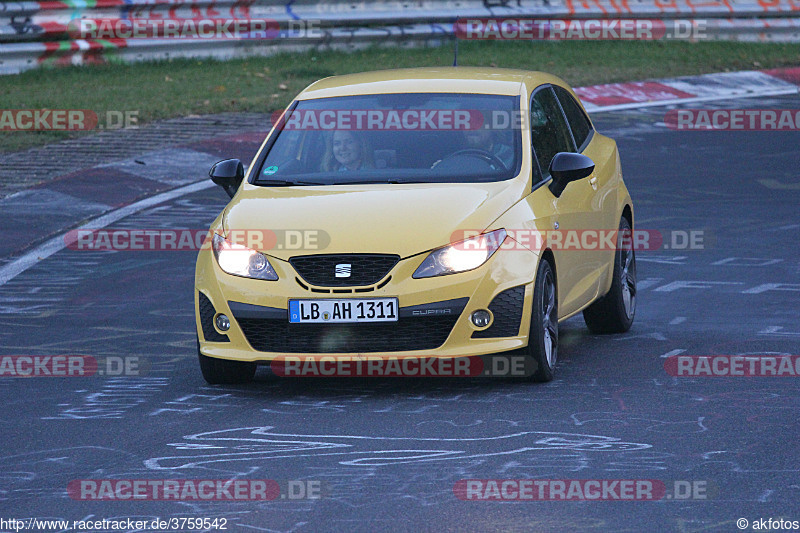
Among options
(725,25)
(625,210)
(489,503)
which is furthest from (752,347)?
(725,25)

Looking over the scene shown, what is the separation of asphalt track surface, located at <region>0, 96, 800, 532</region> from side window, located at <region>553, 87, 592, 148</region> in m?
1.23

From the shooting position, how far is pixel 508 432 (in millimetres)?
6473

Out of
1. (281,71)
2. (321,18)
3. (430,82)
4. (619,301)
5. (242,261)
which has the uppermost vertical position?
(430,82)

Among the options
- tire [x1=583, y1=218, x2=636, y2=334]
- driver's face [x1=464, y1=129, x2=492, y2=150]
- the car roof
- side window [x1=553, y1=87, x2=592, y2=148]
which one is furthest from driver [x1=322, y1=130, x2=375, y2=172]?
tire [x1=583, y1=218, x2=636, y2=334]

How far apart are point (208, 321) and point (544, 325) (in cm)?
169

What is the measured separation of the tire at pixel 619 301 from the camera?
9016 millimetres

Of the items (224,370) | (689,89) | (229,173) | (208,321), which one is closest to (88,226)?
(229,173)

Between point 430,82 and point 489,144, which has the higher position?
point 430,82

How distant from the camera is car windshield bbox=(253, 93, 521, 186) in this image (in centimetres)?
807

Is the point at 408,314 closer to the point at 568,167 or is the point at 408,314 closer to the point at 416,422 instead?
the point at 416,422

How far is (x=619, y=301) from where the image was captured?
905 cm

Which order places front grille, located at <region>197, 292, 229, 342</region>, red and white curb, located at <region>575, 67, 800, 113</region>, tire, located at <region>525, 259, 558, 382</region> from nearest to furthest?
tire, located at <region>525, 259, 558, 382</region> < front grille, located at <region>197, 292, 229, 342</region> < red and white curb, located at <region>575, 67, 800, 113</region>

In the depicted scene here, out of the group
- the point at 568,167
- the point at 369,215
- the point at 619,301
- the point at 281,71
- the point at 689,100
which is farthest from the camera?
the point at 281,71

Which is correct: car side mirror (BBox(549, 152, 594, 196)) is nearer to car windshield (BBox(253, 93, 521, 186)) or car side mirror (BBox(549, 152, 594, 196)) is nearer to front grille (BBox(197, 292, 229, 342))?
car windshield (BBox(253, 93, 521, 186))
